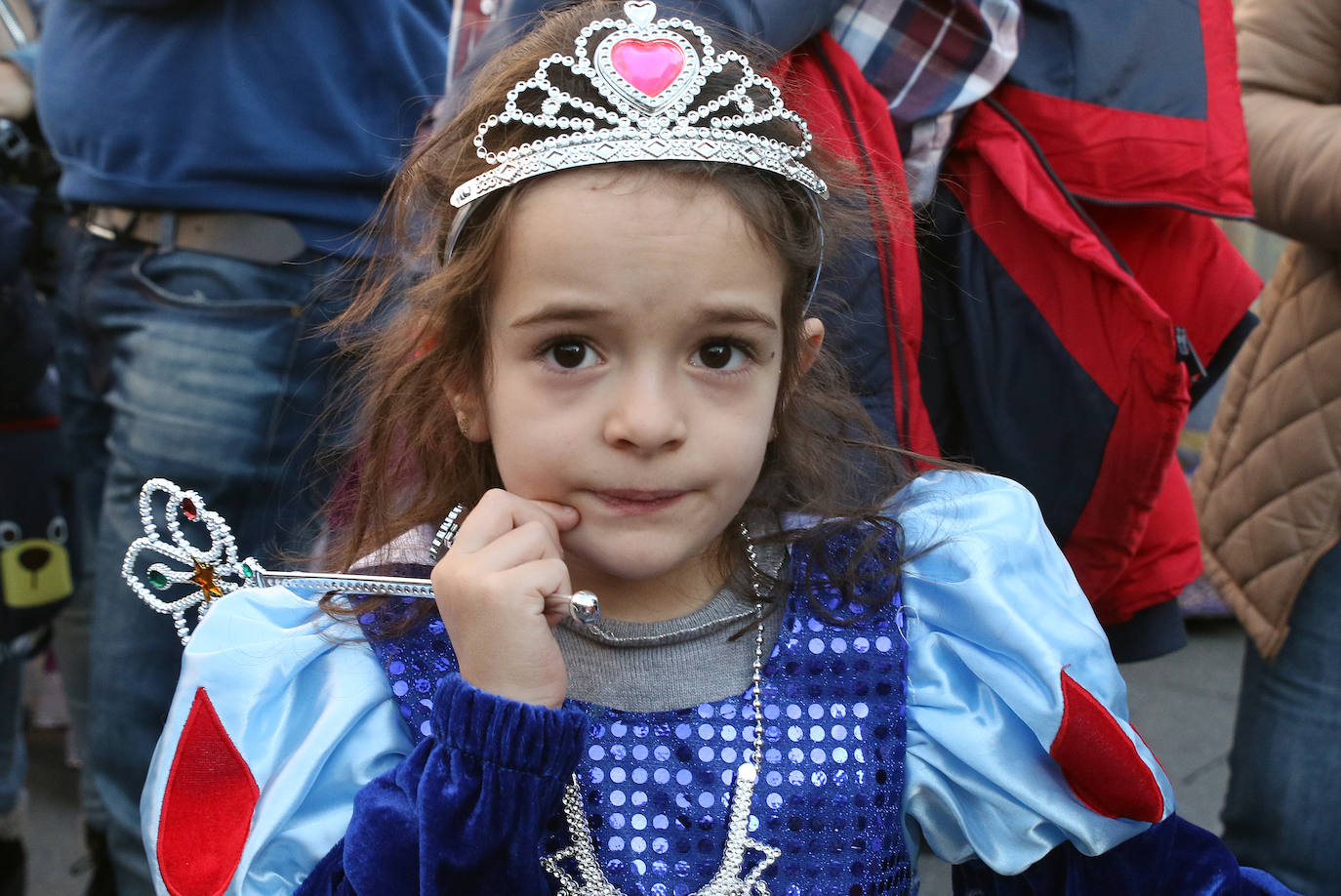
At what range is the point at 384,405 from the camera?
1713 millimetres

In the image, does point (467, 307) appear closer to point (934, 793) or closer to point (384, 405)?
point (384, 405)

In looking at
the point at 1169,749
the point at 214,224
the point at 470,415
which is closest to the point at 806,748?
the point at 470,415

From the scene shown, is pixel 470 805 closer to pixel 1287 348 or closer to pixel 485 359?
pixel 485 359

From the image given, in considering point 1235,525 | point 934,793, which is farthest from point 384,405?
point 1235,525

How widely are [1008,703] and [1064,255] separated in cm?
61

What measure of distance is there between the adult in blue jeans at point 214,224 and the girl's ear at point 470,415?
71 cm

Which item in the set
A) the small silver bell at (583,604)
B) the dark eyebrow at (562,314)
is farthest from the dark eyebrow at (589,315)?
the small silver bell at (583,604)

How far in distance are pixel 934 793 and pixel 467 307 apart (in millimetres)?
694

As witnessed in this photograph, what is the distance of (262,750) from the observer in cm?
138

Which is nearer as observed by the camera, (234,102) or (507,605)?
(507,605)

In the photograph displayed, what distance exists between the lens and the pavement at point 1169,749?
3.24 m

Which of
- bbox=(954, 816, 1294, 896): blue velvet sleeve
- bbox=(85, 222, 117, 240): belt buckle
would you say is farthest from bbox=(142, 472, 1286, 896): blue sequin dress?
bbox=(85, 222, 117, 240): belt buckle

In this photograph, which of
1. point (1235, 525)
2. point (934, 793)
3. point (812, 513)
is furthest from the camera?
point (1235, 525)

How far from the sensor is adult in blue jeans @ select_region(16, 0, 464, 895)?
2.15 metres
